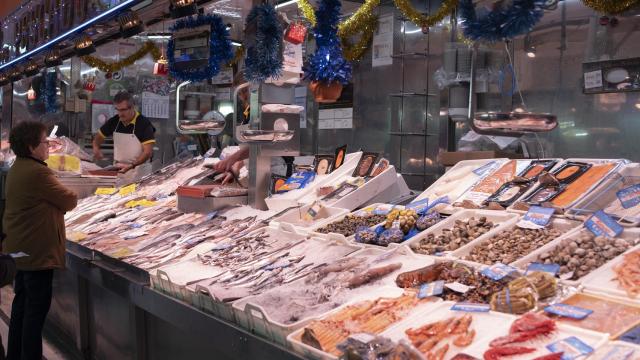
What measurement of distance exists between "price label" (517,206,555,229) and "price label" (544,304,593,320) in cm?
72

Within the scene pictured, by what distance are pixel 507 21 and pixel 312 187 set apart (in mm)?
1505

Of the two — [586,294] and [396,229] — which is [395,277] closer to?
[396,229]

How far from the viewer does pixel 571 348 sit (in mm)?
1549

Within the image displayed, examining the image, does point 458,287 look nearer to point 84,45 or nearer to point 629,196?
point 629,196

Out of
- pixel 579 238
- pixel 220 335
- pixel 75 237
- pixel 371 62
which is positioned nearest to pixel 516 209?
pixel 579 238

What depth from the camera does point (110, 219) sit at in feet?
15.3

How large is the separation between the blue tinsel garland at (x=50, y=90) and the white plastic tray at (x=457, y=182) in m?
8.90

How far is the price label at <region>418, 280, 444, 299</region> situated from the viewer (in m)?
2.06

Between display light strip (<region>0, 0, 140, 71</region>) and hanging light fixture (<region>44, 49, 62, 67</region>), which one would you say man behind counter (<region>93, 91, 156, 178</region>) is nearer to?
display light strip (<region>0, 0, 140, 71</region>)

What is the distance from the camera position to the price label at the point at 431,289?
2.06 meters

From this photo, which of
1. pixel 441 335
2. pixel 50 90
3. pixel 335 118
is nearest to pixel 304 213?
pixel 441 335

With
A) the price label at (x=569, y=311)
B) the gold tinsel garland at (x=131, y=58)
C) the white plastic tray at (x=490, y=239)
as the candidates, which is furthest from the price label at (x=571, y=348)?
the gold tinsel garland at (x=131, y=58)

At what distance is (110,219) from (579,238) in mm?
3450

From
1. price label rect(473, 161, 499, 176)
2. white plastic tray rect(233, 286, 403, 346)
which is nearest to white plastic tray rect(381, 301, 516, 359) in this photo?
white plastic tray rect(233, 286, 403, 346)
